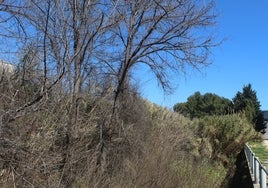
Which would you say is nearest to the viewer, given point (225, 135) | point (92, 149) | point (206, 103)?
point (92, 149)

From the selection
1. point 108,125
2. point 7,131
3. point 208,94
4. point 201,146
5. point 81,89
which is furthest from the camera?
point 208,94

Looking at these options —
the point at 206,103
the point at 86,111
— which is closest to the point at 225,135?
the point at 86,111

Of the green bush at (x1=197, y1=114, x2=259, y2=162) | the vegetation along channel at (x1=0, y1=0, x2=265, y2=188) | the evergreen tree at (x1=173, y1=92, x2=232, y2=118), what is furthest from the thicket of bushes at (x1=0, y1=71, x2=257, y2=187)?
the evergreen tree at (x1=173, y1=92, x2=232, y2=118)

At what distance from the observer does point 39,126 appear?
8305mm

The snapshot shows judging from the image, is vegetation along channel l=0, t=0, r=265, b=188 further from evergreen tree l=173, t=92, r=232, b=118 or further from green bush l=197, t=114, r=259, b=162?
evergreen tree l=173, t=92, r=232, b=118

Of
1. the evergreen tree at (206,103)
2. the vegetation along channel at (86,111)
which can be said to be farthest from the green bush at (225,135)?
the evergreen tree at (206,103)

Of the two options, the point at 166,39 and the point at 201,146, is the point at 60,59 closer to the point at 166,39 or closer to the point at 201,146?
the point at 166,39

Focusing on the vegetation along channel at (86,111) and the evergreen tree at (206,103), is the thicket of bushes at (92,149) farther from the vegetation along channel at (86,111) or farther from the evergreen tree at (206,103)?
the evergreen tree at (206,103)

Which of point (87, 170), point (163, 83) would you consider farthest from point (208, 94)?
point (87, 170)

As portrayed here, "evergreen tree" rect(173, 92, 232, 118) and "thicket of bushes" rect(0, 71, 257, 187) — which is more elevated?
"evergreen tree" rect(173, 92, 232, 118)

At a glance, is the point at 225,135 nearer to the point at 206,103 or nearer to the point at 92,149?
the point at 92,149

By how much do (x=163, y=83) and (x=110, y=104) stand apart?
2472 mm

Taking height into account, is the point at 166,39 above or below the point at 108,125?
above

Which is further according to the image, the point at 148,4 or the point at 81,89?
the point at 148,4
